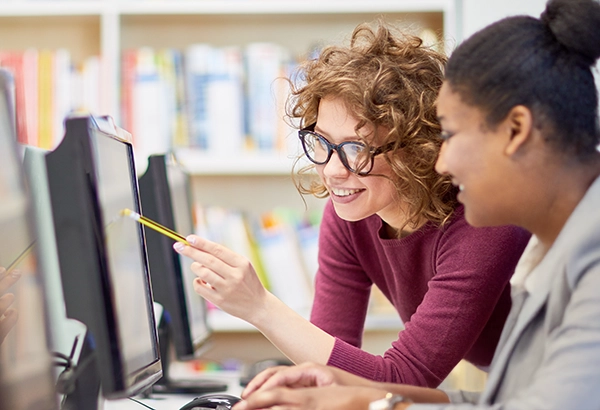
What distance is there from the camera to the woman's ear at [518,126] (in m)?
0.71

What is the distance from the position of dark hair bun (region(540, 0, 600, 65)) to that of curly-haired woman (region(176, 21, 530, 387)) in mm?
382

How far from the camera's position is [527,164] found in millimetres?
722

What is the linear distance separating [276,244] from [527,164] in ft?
4.47

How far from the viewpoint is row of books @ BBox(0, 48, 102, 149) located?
2.03 metres

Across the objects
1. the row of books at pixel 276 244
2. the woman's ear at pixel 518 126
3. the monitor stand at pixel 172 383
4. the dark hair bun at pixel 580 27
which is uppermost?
the dark hair bun at pixel 580 27

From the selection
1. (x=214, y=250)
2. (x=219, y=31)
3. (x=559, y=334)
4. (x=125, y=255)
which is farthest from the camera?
(x=219, y=31)

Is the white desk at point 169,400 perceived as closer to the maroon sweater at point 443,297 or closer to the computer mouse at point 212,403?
the computer mouse at point 212,403

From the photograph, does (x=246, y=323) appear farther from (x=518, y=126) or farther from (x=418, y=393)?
(x=518, y=126)

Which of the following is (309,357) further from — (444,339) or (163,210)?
(163,210)

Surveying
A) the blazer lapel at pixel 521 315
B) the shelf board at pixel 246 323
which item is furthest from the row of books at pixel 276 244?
the blazer lapel at pixel 521 315

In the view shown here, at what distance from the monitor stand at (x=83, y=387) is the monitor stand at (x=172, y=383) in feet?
1.80

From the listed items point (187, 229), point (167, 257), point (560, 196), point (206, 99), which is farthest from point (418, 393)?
point (206, 99)

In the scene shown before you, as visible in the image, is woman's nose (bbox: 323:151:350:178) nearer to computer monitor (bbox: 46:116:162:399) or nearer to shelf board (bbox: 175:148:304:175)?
computer monitor (bbox: 46:116:162:399)

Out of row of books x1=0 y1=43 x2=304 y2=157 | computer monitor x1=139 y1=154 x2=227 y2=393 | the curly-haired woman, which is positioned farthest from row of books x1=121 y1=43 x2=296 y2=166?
the curly-haired woman
